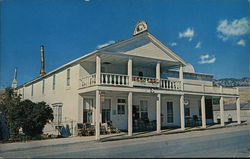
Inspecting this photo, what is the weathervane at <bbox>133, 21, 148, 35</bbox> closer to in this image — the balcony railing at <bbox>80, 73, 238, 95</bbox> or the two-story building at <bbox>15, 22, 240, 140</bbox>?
the two-story building at <bbox>15, 22, 240, 140</bbox>

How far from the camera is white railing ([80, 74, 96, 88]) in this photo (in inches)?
662

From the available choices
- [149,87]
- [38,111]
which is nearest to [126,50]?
[149,87]

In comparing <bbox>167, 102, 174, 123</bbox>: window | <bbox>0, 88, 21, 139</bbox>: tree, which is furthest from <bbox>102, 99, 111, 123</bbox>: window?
<bbox>167, 102, 174, 123</bbox>: window

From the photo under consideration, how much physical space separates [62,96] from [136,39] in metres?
7.27

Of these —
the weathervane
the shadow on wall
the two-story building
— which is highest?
the weathervane

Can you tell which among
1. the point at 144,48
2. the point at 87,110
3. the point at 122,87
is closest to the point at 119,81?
the point at 122,87

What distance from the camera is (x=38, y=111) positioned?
18141mm

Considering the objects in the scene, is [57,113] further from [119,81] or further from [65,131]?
[119,81]

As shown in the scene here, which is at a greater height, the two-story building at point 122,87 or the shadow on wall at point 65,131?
the two-story building at point 122,87

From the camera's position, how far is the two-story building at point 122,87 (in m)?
17.0

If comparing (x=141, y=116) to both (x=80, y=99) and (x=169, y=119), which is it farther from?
(x=80, y=99)

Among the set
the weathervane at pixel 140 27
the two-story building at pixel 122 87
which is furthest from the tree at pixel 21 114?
the weathervane at pixel 140 27

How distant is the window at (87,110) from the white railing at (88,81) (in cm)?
129

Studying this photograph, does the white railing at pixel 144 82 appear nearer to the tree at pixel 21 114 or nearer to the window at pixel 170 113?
the window at pixel 170 113
